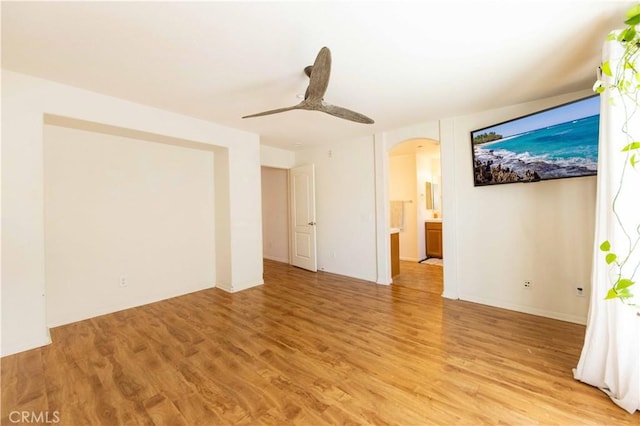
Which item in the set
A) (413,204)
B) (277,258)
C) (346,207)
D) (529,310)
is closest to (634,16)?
(529,310)

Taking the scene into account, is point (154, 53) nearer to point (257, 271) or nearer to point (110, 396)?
point (110, 396)

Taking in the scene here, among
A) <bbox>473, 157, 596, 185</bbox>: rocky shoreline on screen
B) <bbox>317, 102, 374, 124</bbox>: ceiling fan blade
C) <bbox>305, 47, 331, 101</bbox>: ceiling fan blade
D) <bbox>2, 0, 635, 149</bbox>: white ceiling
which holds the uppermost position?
<bbox>2, 0, 635, 149</bbox>: white ceiling

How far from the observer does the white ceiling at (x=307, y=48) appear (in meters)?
1.63

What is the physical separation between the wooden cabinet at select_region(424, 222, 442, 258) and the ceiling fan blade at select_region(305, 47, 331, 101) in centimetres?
511

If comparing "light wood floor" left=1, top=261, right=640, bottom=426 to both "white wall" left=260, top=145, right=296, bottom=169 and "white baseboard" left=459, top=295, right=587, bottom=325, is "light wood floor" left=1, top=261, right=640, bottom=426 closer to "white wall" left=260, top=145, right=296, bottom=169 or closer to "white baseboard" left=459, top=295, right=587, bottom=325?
"white baseboard" left=459, top=295, right=587, bottom=325

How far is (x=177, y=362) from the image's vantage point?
7.16 ft

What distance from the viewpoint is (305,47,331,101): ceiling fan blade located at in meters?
1.73

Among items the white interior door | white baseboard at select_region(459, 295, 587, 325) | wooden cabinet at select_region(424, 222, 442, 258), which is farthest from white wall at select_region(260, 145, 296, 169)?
white baseboard at select_region(459, 295, 587, 325)

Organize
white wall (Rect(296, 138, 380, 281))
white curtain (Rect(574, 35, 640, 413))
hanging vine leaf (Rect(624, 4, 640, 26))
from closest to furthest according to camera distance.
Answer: hanging vine leaf (Rect(624, 4, 640, 26))
white curtain (Rect(574, 35, 640, 413))
white wall (Rect(296, 138, 380, 281))

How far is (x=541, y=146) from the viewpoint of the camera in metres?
2.74

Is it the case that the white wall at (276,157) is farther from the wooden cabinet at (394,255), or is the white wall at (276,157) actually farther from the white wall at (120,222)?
the wooden cabinet at (394,255)

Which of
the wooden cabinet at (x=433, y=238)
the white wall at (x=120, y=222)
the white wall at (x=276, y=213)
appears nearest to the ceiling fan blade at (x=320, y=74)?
the white wall at (x=120, y=222)

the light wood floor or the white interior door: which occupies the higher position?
the white interior door

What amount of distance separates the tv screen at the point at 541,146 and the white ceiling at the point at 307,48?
34 cm
